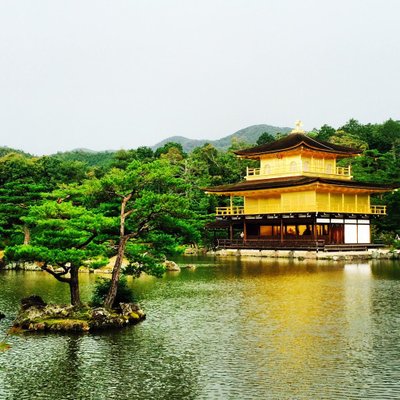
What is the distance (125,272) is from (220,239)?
31568 mm

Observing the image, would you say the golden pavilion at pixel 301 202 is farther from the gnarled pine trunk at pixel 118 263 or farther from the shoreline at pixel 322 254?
the gnarled pine trunk at pixel 118 263

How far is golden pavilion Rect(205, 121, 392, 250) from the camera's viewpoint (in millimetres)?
43312

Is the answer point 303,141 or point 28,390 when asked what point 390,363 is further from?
point 303,141

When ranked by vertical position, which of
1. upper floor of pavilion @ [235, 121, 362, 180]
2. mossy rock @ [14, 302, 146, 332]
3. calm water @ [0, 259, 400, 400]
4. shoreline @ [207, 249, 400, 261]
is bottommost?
calm water @ [0, 259, 400, 400]

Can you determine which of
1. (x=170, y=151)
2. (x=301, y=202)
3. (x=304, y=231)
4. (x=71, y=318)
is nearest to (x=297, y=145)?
(x=301, y=202)

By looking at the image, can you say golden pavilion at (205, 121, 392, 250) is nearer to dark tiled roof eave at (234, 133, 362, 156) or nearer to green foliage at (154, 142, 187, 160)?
dark tiled roof eave at (234, 133, 362, 156)

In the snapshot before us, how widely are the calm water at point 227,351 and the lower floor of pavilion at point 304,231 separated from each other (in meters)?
19.6

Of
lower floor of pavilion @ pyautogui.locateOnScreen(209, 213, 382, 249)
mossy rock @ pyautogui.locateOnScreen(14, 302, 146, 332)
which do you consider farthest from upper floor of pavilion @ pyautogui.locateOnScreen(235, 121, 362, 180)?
mossy rock @ pyautogui.locateOnScreen(14, 302, 146, 332)

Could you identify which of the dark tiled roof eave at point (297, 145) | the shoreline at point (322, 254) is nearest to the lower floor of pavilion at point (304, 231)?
the shoreline at point (322, 254)

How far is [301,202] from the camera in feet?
145

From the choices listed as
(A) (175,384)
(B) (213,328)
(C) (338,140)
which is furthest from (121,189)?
(C) (338,140)

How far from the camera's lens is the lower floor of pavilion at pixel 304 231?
42.9m

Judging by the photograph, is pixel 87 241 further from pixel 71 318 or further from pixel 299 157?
pixel 299 157

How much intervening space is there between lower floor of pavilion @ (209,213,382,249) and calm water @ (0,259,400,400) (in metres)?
19.6
